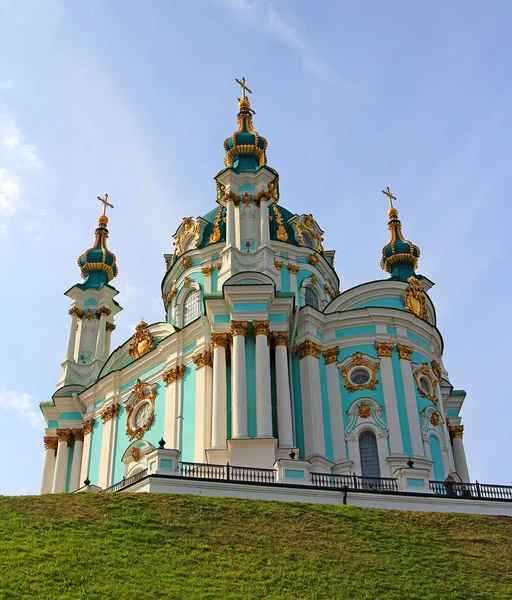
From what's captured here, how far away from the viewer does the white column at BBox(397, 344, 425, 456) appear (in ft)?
84.4

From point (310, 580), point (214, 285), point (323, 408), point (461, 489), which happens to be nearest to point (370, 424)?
point (323, 408)

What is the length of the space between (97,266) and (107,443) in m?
10.4

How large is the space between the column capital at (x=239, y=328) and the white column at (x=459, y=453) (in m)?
10.7

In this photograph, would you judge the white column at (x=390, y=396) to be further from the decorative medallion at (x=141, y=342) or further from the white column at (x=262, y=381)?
the decorative medallion at (x=141, y=342)

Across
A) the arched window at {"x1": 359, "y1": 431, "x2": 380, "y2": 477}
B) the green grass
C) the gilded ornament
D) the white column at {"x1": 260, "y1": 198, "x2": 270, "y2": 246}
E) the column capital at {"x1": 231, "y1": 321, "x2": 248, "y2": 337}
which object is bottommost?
the green grass

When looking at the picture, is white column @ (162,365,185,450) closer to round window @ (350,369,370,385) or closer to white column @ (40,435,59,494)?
round window @ (350,369,370,385)

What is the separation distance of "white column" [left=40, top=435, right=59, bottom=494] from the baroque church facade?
0.05 metres

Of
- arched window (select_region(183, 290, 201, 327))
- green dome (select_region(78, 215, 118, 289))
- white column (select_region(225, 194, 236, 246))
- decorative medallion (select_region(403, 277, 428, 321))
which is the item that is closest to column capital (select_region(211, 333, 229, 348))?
white column (select_region(225, 194, 236, 246))

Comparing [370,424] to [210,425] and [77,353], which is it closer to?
[210,425]

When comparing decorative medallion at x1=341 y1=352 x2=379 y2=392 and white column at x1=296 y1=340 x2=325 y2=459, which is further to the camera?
decorative medallion at x1=341 y1=352 x2=379 y2=392

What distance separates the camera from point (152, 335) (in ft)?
102

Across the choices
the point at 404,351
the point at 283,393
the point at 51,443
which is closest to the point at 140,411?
the point at 51,443

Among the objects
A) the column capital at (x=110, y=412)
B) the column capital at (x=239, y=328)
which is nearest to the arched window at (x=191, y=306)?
the column capital at (x=110, y=412)

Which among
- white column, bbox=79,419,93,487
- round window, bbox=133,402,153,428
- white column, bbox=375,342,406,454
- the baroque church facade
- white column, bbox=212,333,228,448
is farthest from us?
white column, bbox=79,419,93,487
